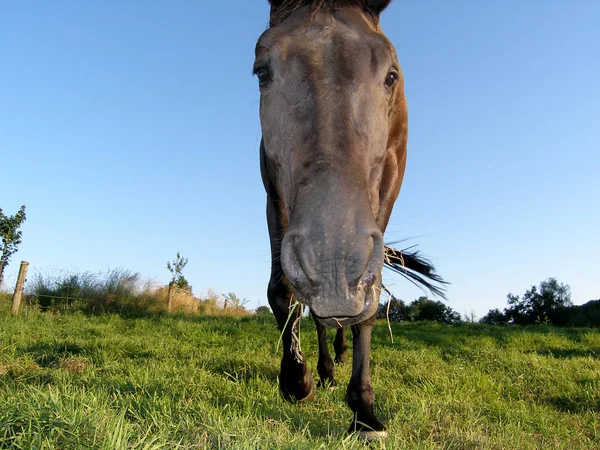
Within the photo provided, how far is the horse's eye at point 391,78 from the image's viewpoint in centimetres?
282

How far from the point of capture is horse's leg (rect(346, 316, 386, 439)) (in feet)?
9.07

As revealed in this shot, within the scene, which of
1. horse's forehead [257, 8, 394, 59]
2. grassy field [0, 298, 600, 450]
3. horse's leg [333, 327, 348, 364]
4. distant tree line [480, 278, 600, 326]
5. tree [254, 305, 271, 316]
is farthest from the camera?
distant tree line [480, 278, 600, 326]


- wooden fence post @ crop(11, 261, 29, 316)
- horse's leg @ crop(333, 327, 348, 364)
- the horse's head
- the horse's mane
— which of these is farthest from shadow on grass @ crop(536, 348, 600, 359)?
wooden fence post @ crop(11, 261, 29, 316)

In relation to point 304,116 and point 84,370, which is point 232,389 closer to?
point 84,370

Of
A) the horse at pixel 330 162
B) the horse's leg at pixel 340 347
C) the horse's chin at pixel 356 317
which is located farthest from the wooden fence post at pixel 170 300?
the horse's chin at pixel 356 317

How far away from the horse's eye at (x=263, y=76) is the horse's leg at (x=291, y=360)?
1.39 metres

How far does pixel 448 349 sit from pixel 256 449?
227 inches

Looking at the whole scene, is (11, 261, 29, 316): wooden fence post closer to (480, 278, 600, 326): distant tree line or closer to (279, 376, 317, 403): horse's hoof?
(279, 376, 317, 403): horse's hoof

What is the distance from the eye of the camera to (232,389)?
12.0ft

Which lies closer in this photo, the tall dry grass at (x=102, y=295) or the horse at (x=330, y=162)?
the horse at (x=330, y=162)

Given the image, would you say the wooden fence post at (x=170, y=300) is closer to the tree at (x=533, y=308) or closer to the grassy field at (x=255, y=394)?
the grassy field at (x=255, y=394)

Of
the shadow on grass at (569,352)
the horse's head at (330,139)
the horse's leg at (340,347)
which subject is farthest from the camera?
the shadow on grass at (569,352)

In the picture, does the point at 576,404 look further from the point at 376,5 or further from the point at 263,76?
the point at 263,76

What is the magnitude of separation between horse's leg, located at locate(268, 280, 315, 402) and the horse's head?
858mm
